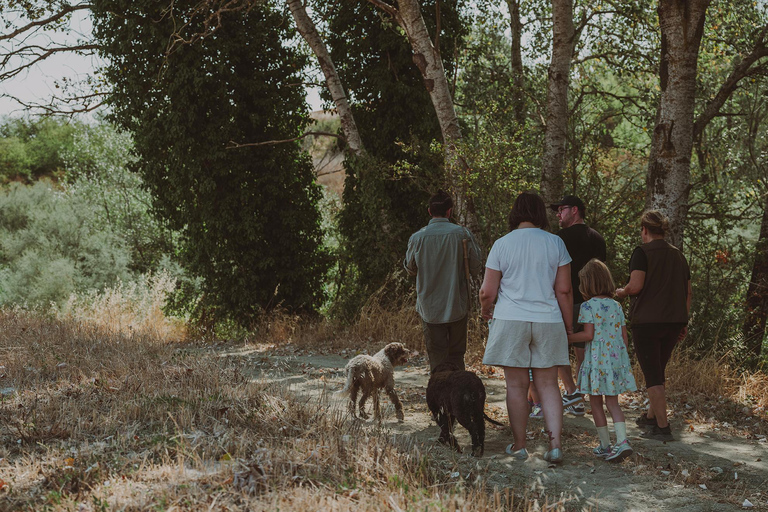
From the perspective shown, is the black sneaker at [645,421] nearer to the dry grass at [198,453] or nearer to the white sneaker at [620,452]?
the white sneaker at [620,452]

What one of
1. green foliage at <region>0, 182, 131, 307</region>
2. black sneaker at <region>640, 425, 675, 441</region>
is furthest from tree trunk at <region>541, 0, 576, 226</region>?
green foliage at <region>0, 182, 131, 307</region>

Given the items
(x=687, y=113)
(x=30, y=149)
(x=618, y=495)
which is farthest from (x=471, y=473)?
(x=30, y=149)

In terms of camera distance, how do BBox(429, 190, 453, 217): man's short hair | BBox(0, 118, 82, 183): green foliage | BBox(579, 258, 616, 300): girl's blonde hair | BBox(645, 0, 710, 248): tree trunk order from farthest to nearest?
BBox(0, 118, 82, 183): green foliage, BBox(645, 0, 710, 248): tree trunk, BBox(429, 190, 453, 217): man's short hair, BBox(579, 258, 616, 300): girl's blonde hair

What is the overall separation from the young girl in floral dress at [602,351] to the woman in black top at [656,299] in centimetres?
54

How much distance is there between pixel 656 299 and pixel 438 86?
5629 mm

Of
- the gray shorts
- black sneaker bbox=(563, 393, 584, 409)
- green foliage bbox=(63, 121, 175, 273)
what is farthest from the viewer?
green foliage bbox=(63, 121, 175, 273)

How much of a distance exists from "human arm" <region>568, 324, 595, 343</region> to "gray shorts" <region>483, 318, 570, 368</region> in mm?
306

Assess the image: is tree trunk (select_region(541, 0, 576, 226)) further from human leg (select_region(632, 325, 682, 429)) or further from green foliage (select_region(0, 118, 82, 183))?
green foliage (select_region(0, 118, 82, 183))

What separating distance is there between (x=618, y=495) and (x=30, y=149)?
2191 inches

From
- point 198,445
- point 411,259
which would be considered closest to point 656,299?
point 411,259

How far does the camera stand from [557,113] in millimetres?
10344

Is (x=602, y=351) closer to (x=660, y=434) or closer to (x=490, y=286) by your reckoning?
(x=490, y=286)

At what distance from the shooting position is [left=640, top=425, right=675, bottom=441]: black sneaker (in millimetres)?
6184

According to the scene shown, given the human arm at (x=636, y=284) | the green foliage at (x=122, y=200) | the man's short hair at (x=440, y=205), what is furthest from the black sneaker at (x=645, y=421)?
the green foliage at (x=122, y=200)
